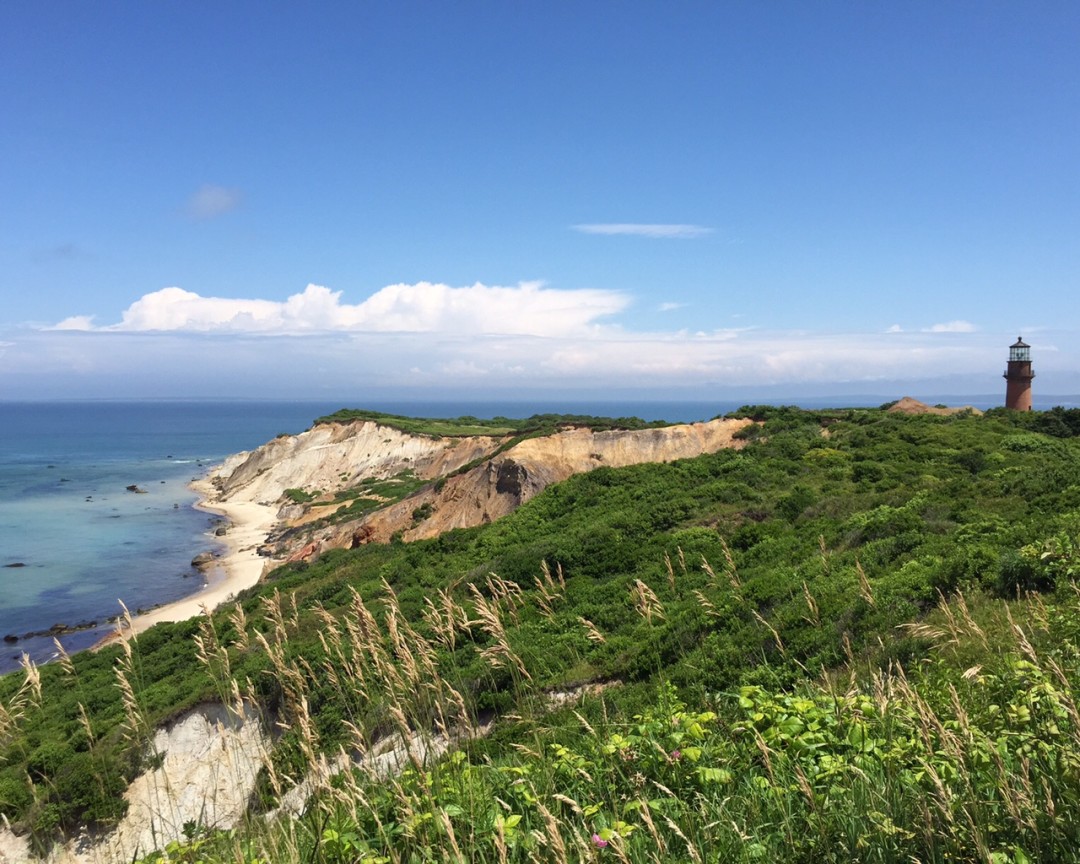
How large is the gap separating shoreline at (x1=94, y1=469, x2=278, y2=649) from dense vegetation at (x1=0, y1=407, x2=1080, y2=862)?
7.99m

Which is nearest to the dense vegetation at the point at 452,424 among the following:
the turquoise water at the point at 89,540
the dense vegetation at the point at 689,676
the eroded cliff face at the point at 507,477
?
the eroded cliff face at the point at 507,477

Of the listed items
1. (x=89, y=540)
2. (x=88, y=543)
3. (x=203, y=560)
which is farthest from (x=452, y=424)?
(x=88, y=543)

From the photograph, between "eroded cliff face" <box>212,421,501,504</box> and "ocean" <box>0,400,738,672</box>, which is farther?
"eroded cliff face" <box>212,421,501,504</box>

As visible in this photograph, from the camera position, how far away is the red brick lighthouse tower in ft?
146

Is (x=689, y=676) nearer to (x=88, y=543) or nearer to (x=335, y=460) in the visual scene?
(x=88, y=543)

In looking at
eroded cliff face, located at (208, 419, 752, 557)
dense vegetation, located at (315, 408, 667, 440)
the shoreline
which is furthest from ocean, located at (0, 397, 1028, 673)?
dense vegetation, located at (315, 408, 667, 440)

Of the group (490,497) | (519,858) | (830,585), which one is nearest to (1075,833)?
(519,858)

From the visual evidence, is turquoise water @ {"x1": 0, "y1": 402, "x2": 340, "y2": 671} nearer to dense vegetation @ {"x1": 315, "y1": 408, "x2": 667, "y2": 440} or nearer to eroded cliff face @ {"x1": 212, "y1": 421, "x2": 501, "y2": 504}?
eroded cliff face @ {"x1": 212, "y1": 421, "x2": 501, "y2": 504}

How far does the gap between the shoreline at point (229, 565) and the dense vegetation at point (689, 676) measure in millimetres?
7992

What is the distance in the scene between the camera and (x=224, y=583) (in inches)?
1599

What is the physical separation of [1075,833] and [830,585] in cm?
929

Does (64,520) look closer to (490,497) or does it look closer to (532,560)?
(490,497)

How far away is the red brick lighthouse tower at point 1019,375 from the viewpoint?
44.6 m

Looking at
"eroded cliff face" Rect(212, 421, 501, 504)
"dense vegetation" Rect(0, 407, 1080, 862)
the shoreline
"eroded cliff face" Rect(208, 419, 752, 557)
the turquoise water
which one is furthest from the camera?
"eroded cliff face" Rect(212, 421, 501, 504)
